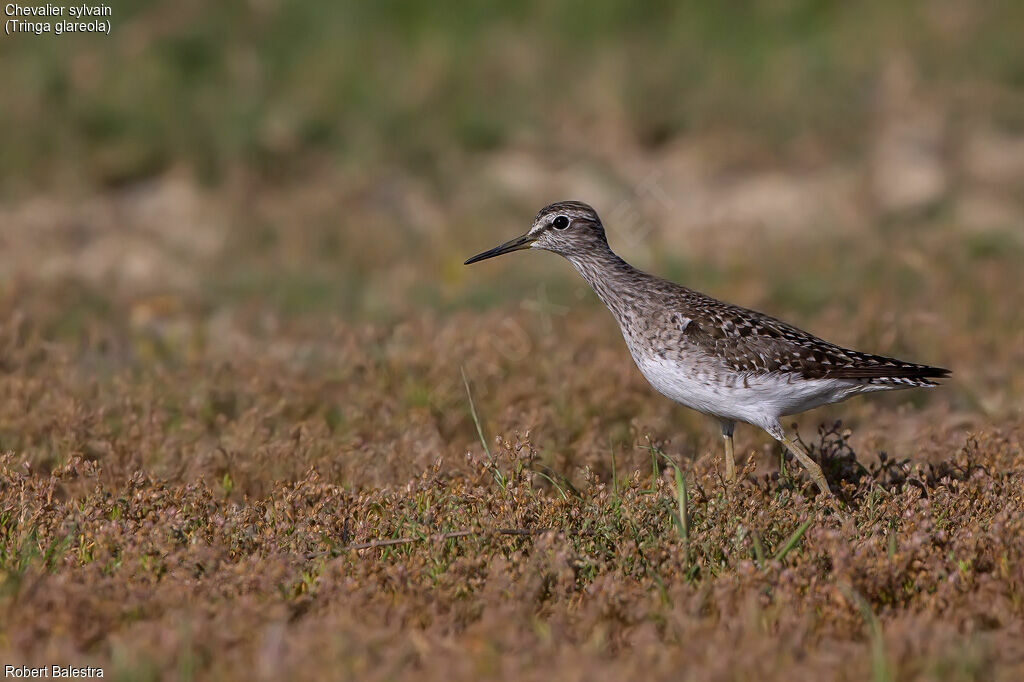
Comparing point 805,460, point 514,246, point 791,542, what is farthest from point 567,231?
point 791,542

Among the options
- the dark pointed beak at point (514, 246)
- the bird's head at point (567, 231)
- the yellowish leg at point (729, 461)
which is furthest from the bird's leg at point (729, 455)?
the dark pointed beak at point (514, 246)

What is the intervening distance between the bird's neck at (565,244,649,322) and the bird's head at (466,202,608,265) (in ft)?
0.16

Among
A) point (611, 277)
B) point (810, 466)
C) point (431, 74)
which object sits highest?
point (431, 74)

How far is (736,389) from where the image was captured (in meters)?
6.48

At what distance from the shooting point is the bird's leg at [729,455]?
251 inches

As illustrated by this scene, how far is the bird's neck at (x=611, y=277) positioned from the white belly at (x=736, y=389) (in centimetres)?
55

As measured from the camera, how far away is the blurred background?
9914 millimetres

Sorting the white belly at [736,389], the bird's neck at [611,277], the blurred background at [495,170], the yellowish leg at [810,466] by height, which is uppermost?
the blurred background at [495,170]

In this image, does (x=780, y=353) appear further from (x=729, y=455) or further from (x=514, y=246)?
(x=514, y=246)

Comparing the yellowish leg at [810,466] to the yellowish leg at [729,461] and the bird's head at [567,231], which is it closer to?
the yellowish leg at [729,461]

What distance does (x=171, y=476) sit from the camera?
6.64 m

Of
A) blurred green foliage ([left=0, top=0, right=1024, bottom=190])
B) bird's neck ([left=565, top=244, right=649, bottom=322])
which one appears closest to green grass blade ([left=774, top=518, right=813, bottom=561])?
bird's neck ([left=565, top=244, right=649, bottom=322])

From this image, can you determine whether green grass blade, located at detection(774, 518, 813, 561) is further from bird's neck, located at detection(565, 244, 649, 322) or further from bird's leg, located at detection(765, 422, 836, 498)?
bird's neck, located at detection(565, 244, 649, 322)

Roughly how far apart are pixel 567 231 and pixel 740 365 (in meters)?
1.45
